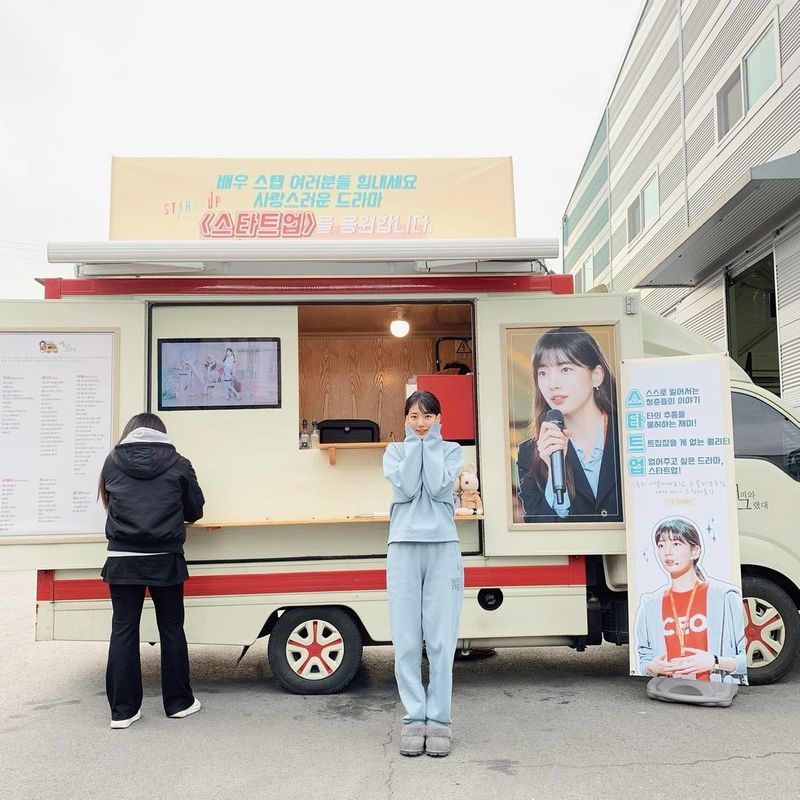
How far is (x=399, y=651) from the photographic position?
4285mm

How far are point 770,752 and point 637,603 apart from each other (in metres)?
1.24

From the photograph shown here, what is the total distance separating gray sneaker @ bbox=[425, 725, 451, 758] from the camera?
416 centimetres

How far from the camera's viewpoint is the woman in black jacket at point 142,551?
15.5 ft

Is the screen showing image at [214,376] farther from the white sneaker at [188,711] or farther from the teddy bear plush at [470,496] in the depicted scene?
the white sneaker at [188,711]

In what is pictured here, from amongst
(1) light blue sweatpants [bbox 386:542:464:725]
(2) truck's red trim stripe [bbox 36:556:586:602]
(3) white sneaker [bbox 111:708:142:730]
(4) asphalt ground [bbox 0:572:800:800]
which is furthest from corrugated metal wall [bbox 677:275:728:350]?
(3) white sneaker [bbox 111:708:142:730]

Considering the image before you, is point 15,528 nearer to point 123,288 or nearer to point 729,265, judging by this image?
point 123,288

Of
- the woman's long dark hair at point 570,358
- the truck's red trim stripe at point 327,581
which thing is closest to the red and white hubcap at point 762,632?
the truck's red trim stripe at point 327,581

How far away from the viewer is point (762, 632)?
17.9 feet

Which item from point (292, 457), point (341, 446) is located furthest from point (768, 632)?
point (292, 457)

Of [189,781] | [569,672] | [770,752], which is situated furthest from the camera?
[569,672]

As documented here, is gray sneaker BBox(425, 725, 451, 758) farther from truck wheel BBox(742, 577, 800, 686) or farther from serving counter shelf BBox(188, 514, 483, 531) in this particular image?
truck wheel BBox(742, 577, 800, 686)

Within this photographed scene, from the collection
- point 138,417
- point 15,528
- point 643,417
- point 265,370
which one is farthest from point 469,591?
point 15,528

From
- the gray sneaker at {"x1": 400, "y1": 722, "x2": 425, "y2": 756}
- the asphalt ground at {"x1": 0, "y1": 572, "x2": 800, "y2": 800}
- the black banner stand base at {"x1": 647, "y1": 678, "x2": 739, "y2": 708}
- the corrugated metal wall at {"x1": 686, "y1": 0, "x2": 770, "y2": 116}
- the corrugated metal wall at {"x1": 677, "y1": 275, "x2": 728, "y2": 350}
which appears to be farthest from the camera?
the corrugated metal wall at {"x1": 677, "y1": 275, "x2": 728, "y2": 350}

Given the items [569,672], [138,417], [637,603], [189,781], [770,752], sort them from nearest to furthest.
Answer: [189,781] < [770,752] < [138,417] < [637,603] < [569,672]
